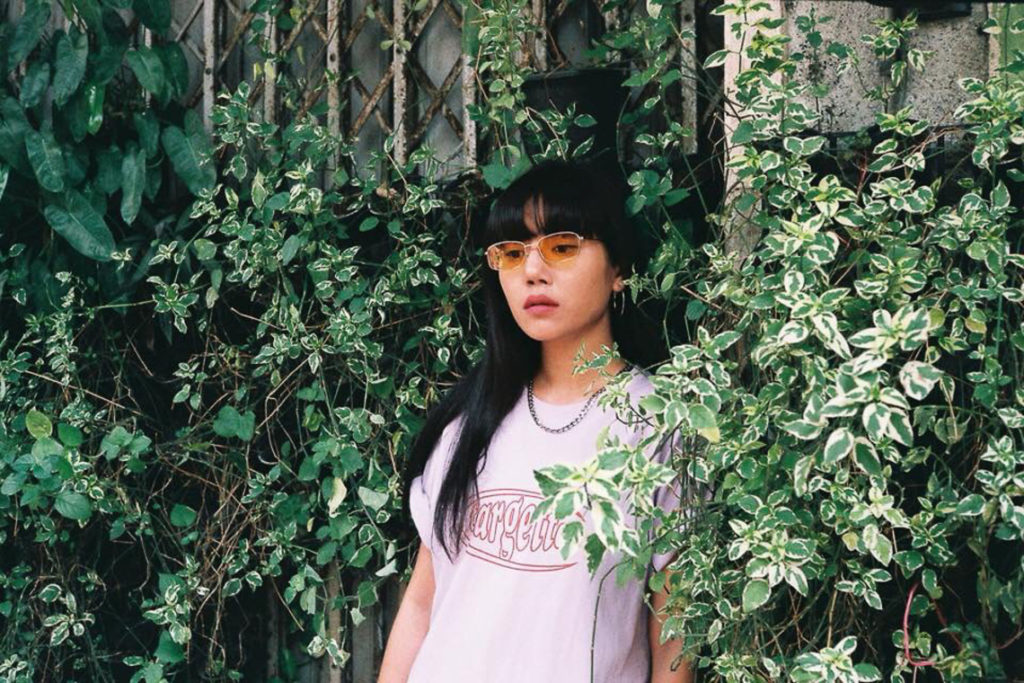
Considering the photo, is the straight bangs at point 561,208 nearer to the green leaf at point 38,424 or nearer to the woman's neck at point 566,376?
the woman's neck at point 566,376

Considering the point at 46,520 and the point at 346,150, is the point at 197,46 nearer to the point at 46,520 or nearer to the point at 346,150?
the point at 346,150

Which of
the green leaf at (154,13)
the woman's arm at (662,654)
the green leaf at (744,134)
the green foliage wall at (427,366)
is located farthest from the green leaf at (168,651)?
the green leaf at (744,134)

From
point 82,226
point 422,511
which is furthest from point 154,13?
point 422,511

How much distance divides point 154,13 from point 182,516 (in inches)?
51.0

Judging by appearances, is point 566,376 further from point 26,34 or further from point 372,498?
point 26,34

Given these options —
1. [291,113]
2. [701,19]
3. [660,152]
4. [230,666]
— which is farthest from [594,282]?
[230,666]

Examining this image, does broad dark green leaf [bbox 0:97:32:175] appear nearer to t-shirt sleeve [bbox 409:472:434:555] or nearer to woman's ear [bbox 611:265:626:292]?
t-shirt sleeve [bbox 409:472:434:555]

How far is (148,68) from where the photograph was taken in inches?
123

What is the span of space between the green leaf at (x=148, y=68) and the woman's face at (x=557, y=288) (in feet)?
4.44

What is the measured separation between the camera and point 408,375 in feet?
9.27

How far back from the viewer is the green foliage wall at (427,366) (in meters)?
1.79

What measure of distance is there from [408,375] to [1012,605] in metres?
1.44

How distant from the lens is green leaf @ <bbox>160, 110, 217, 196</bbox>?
10.2ft

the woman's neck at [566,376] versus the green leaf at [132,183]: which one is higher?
the green leaf at [132,183]
